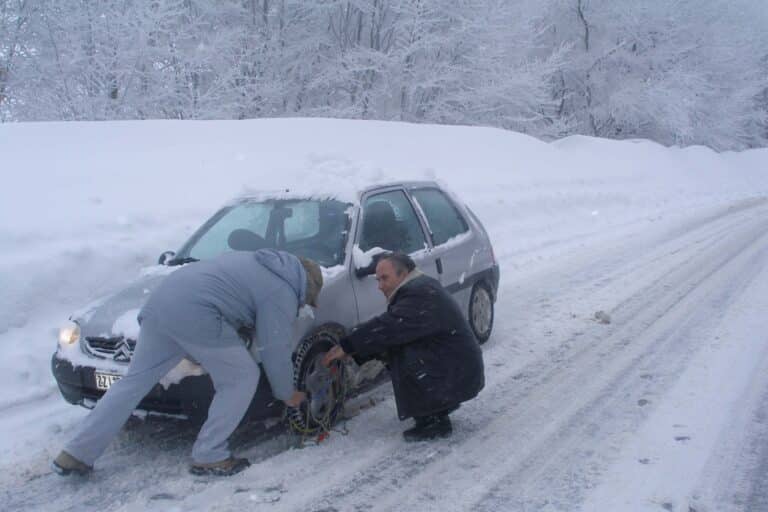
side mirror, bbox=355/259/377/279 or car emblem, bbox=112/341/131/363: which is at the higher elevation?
side mirror, bbox=355/259/377/279

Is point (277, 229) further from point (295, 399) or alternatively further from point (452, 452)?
point (452, 452)

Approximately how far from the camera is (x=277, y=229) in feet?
17.1

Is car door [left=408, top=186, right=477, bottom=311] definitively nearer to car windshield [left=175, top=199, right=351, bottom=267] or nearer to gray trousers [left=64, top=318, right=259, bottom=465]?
car windshield [left=175, top=199, right=351, bottom=267]

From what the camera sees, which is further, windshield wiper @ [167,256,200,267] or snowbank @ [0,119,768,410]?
snowbank @ [0,119,768,410]

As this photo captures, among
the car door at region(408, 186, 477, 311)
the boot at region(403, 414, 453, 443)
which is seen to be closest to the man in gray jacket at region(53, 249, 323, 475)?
the boot at region(403, 414, 453, 443)

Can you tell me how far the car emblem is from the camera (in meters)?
4.01

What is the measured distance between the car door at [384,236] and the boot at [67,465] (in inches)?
76.8

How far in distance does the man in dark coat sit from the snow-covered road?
27 cm

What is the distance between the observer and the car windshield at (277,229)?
4.96 meters

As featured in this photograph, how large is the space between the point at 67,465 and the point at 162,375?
0.69 meters

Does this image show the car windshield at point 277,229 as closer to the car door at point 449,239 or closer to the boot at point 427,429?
the car door at point 449,239

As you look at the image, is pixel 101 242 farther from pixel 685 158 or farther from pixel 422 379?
pixel 685 158

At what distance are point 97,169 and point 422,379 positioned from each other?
6.81m

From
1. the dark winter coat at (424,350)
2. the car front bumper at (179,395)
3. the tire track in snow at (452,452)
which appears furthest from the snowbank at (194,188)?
the tire track in snow at (452,452)
